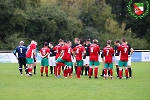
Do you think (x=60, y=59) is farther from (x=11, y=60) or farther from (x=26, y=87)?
(x=11, y=60)

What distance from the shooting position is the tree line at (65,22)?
213 ft

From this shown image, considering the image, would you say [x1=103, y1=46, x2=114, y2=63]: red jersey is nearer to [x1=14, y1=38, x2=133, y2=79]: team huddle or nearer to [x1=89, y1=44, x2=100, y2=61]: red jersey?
[x1=14, y1=38, x2=133, y2=79]: team huddle

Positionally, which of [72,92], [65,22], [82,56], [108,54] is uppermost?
[65,22]

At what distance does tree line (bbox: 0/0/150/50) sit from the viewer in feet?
213

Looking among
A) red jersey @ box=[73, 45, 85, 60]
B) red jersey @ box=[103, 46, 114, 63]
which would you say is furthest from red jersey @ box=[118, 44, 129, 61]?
red jersey @ box=[73, 45, 85, 60]

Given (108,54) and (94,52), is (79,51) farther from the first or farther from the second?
(108,54)

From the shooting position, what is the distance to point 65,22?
6938 centimetres

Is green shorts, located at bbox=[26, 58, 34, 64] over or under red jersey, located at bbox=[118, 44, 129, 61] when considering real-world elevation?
under

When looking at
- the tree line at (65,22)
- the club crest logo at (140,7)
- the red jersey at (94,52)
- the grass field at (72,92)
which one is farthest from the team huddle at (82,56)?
the club crest logo at (140,7)

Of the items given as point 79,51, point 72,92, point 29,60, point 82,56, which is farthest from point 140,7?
point 72,92

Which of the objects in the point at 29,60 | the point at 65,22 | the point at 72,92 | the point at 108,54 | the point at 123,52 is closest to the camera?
the point at 72,92

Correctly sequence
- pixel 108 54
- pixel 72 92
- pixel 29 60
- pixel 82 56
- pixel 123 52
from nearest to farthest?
1. pixel 72 92
2. pixel 123 52
3. pixel 108 54
4. pixel 82 56
5. pixel 29 60

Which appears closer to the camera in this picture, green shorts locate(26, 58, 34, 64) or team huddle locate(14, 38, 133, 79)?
team huddle locate(14, 38, 133, 79)

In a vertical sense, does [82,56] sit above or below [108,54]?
below
